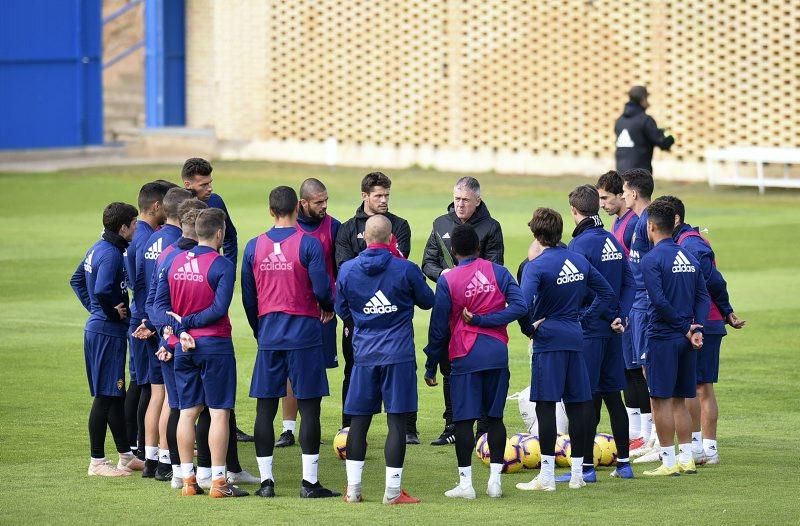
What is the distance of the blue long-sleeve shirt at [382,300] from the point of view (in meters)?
9.23

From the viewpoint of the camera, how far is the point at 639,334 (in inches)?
418

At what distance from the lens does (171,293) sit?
9.45 metres

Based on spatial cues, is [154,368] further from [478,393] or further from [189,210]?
[478,393]

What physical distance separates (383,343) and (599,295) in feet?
5.20

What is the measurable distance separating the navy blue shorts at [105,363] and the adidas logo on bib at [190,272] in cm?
113

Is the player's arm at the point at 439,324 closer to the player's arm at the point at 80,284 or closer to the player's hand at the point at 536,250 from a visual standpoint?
the player's hand at the point at 536,250

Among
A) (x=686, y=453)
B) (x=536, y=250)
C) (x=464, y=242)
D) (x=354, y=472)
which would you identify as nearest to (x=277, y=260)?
(x=464, y=242)

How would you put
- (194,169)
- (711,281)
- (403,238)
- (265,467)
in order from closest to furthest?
(265,467), (711,281), (194,169), (403,238)

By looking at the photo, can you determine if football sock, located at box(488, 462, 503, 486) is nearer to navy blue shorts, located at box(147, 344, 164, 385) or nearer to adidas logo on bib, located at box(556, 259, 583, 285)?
adidas logo on bib, located at box(556, 259, 583, 285)

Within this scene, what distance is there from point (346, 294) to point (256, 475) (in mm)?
1693

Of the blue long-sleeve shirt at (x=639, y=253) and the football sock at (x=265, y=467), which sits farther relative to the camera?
the blue long-sleeve shirt at (x=639, y=253)

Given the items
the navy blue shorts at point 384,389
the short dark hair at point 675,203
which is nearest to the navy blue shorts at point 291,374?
the navy blue shorts at point 384,389

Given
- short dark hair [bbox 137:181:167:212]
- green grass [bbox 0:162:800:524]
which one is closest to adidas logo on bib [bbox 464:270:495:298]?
green grass [bbox 0:162:800:524]

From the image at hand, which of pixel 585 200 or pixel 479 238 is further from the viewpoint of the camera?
pixel 479 238
